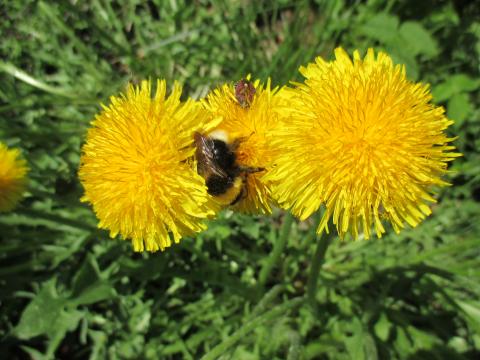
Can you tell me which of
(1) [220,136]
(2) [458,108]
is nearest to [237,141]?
(1) [220,136]

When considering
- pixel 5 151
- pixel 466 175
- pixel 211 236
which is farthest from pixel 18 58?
pixel 466 175

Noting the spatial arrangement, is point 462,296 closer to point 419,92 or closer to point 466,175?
point 466,175

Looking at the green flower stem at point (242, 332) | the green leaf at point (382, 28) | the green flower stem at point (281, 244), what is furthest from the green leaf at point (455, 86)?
the green flower stem at point (242, 332)

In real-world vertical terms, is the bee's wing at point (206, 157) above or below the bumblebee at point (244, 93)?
below

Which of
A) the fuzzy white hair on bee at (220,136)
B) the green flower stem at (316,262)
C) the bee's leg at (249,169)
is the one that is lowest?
the green flower stem at (316,262)

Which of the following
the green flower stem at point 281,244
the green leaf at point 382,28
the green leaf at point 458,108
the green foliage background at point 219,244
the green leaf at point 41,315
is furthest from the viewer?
the green leaf at point 382,28

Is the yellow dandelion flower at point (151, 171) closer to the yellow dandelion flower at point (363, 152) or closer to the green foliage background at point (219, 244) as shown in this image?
the yellow dandelion flower at point (363, 152)
